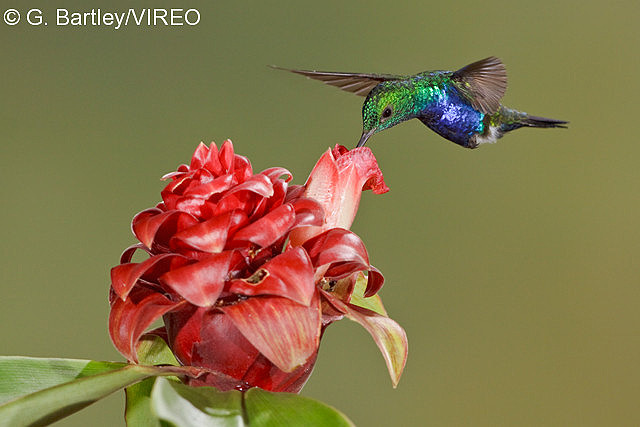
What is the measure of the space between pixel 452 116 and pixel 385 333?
25.8 inches

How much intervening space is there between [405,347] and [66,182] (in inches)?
64.3

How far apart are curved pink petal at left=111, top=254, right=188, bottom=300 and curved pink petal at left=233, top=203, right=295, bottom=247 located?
0.11ft

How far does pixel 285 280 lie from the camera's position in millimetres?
319

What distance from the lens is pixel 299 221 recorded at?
353 millimetres

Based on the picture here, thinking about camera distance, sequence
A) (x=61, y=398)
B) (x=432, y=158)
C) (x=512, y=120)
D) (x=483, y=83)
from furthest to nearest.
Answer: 1. (x=432, y=158)
2. (x=512, y=120)
3. (x=483, y=83)
4. (x=61, y=398)

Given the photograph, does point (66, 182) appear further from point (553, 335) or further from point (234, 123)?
point (553, 335)

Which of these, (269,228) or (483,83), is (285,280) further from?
(483,83)

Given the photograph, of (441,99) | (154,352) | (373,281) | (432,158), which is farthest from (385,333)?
(432,158)

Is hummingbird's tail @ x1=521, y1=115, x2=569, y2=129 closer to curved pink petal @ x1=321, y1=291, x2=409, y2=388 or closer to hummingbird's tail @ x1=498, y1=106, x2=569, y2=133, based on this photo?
hummingbird's tail @ x1=498, y1=106, x2=569, y2=133

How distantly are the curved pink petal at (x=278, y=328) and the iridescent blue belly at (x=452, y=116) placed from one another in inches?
25.8

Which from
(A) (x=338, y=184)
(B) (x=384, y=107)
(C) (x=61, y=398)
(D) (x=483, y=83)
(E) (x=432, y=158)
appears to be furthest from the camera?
(E) (x=432, y=158)

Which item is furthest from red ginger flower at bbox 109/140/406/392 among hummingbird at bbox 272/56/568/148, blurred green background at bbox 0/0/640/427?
blurred green background at bbox 0/0/640/427

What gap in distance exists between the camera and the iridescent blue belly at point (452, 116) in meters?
0.95

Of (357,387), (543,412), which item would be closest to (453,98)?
(357,387)
